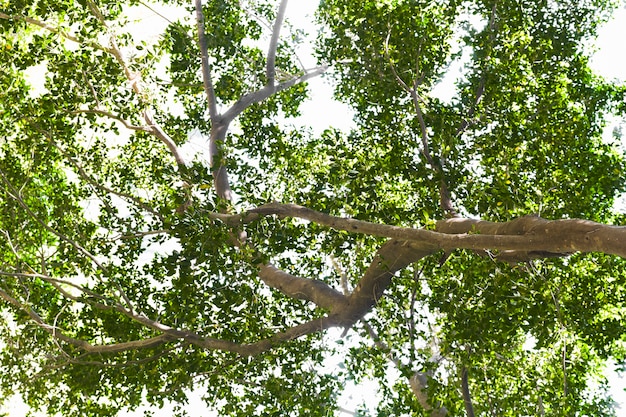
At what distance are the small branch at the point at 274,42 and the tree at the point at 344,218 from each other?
0.04 meters

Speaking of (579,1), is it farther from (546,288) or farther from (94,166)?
(94,166)

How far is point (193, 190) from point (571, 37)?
6.33 meters

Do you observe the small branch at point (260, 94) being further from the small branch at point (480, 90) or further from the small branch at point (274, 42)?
the small branch at point (480, 90)

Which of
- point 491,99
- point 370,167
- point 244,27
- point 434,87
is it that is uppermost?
point 244,27

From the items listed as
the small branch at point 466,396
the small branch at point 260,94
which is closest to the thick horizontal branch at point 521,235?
the small branch at point 466,396

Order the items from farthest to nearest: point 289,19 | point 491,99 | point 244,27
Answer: point 289,19
point 244,27
point 491,99

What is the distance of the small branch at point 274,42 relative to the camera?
970cm

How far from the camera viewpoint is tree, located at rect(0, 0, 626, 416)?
265 inches

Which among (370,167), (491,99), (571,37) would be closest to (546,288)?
(370,167)

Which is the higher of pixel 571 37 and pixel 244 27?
pixel 244 27

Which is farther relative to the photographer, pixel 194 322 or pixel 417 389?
pixel 417 389

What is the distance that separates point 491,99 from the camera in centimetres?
841

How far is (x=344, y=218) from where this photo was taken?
590 cm

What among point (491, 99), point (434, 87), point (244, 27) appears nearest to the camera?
point (491, 99)
